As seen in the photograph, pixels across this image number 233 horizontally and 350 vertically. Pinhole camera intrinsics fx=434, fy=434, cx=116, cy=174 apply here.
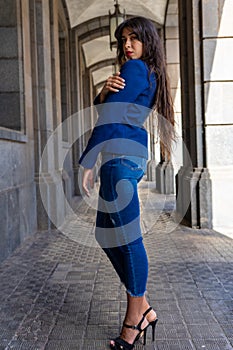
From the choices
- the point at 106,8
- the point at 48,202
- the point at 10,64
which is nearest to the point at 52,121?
the point at 48,202

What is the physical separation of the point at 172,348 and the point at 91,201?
7.82 m

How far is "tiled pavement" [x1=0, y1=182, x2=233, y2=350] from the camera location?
2553mm

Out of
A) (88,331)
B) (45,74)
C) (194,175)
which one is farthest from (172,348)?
(45,74)

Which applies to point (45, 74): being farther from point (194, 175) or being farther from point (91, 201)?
point (91, 201)

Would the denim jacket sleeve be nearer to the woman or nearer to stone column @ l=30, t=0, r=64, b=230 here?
the woman

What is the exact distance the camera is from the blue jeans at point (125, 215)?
2.28m

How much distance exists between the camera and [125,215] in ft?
7.49

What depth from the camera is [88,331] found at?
2650 millimetres

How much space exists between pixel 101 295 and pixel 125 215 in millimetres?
1282

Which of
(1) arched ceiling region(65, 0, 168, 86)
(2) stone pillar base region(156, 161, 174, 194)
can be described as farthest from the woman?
(1) arched ceiling region(65, 0, 168, 86)

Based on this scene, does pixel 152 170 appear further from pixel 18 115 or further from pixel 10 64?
pixel 10 64

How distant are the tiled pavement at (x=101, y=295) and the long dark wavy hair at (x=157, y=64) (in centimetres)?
112

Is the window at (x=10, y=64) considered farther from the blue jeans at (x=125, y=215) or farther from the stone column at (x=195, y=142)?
the blue jeans at (x=125, y=215)

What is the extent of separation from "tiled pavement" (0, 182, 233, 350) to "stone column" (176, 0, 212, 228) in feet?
2.12
